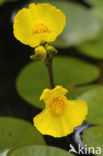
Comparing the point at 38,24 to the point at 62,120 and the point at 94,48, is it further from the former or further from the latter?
the point at 94,48

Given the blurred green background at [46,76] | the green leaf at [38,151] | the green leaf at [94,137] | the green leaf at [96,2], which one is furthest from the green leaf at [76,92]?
the green leaf at [96,2]

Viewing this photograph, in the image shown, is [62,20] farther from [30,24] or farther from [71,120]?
[71,120]

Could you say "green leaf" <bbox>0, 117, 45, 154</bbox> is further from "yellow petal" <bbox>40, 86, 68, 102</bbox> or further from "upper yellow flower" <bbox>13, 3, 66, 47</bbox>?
"upper yellow flower" <bbox>13, 3, 66, 47</bbox>

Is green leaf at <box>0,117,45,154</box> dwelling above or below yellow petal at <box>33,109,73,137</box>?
below

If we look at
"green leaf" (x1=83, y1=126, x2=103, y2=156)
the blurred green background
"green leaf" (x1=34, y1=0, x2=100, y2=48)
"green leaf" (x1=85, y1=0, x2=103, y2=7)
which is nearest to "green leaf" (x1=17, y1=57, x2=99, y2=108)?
the blurred green background

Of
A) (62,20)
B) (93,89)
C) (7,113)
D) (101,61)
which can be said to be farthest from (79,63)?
(62,20)

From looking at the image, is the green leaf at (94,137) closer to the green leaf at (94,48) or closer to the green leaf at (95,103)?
the green leaf at (95,103)

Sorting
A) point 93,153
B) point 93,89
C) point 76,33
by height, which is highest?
point 76,33
